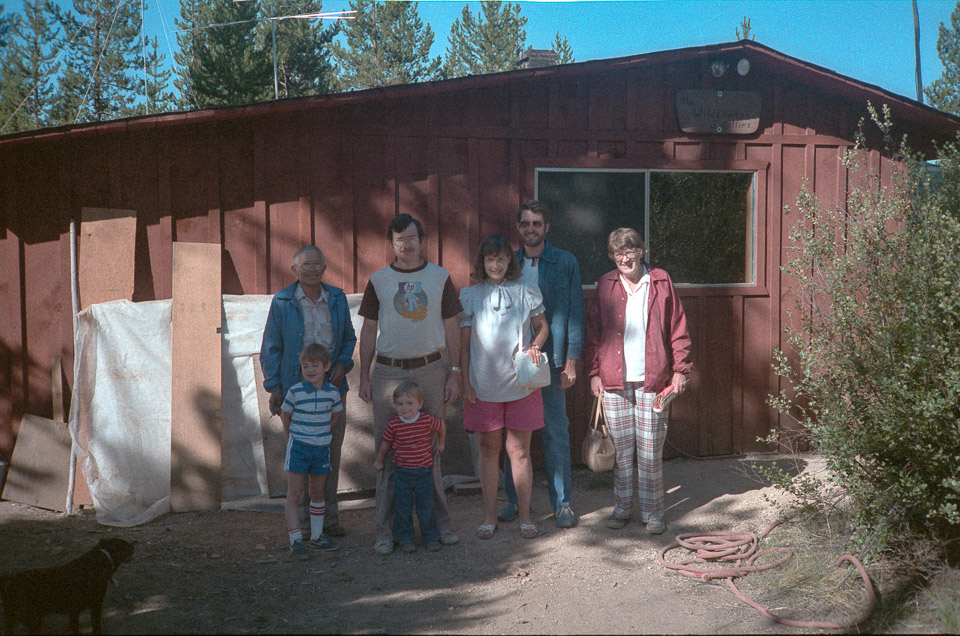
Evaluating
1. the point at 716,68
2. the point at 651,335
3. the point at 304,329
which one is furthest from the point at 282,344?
the point at 716,68

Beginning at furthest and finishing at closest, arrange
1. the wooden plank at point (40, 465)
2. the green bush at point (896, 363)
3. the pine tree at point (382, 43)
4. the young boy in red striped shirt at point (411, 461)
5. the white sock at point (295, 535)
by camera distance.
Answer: the pine tree at point (382, 43)
the wooden plank at point (40, 465)
the white sock at point (295, 535)
the young boy in red striped shirt at point (411, 461)
the green bush at point (896, 363)

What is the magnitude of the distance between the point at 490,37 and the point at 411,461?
29581mm

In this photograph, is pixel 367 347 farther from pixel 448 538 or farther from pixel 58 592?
pixel 58 592

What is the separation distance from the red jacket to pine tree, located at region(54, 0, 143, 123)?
76.3 feet

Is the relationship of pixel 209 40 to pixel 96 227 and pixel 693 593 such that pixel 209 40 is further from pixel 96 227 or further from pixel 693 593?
pixel 693 593

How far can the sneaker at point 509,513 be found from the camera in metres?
4.94

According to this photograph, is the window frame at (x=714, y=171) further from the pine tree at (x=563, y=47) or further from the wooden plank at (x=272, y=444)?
the pine tree at (x=563, y=47)

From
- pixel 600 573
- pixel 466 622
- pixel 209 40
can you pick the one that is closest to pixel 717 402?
pixel 600 573

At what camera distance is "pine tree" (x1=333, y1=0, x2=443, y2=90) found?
1133 inches

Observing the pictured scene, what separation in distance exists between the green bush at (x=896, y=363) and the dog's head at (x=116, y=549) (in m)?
3.56

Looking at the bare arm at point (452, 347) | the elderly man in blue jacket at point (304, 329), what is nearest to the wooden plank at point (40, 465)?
the elderly man in blue jacket at point (304, 329)

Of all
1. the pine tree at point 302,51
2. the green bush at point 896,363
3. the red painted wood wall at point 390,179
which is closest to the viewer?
the green bush at point 896,363

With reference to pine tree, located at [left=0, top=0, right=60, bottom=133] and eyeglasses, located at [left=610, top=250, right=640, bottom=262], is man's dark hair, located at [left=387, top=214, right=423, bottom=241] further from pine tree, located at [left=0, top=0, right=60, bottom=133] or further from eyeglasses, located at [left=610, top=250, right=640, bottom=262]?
pine tree, located at [left=0, top=0, right=60, bottom=133]

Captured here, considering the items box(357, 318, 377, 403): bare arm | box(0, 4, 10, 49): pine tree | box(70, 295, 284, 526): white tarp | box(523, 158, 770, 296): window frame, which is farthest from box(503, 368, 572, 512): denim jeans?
box(0, 4, 10, 49): pine tree
